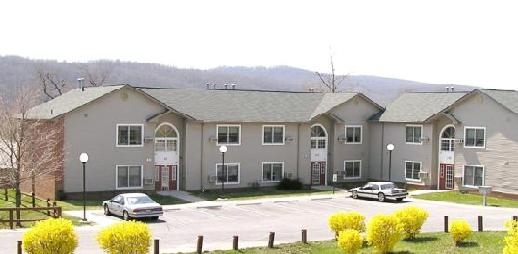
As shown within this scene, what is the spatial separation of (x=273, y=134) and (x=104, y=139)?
42.5 ft

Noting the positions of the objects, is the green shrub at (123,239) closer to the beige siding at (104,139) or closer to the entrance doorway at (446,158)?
the beige siding at (104,139)

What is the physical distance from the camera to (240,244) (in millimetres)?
27328

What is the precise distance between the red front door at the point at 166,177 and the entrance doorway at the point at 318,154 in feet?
37.6

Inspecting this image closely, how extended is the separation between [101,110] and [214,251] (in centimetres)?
2127

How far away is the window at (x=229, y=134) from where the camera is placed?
49156 millimetres

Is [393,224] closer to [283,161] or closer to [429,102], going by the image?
[283,161]

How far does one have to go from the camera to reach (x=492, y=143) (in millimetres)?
47281

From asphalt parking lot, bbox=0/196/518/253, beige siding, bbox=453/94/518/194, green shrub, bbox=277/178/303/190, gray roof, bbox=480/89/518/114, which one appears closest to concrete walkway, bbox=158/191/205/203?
asphalt parking lot, bbox=0/196/518/253

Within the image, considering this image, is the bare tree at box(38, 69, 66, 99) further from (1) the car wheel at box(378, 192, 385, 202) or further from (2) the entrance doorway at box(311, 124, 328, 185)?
(1) the car wheel at box(378, 192, 385, 202)

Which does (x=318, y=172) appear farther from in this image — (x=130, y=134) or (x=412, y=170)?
(x=130, y=134)

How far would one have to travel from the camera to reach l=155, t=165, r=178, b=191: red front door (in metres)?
46.9

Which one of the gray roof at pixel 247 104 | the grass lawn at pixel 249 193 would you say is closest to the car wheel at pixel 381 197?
the grass lawn at pixel 249 193

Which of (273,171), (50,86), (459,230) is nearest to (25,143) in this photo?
(273,171)

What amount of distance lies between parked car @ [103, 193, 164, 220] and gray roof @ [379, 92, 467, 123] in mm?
24157
